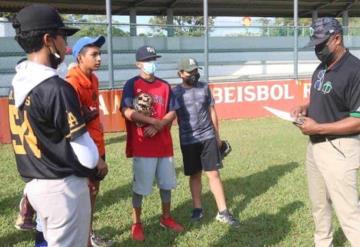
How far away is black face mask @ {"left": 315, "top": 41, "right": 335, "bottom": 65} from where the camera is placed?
3799mm

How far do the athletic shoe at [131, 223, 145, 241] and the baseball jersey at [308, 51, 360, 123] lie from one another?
6.71 ft

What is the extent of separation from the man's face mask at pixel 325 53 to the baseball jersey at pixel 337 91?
8 centimetres

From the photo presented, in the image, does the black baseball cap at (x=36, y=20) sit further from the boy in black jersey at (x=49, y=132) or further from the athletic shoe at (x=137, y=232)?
the athletic shoe at (x=137, y=232)

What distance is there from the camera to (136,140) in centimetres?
499

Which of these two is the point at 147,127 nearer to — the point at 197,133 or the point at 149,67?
the point at 149,67

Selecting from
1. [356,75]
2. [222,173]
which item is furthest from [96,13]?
[356,75]

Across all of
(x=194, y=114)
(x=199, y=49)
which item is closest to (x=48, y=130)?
(x=194, y=114)

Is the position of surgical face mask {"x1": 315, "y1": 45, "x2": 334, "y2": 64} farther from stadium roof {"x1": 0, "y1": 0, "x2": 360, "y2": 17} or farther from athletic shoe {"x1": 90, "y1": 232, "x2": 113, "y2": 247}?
stadium roof {"x1": 0, "y1": 0, "x2": 360, "y2": 17}

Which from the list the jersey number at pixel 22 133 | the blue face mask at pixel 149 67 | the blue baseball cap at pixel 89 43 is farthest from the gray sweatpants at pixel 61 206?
the blue face mask at pixel 149 67

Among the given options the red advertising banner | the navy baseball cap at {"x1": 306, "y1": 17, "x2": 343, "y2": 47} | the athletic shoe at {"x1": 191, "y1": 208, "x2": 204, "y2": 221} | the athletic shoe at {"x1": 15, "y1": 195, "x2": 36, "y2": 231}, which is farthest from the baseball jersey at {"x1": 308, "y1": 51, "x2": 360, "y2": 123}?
the red advertising banner

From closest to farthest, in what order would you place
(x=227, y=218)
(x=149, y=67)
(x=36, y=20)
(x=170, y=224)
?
1. (x=36, y=20)
2. (x=149, y=67)
3. (x=170, y=224)
4. (x=227, y=218)

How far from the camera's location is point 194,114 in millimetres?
5496

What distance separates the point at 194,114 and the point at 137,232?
140 centimetres

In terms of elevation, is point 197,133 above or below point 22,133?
below
